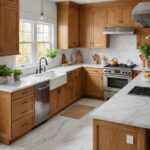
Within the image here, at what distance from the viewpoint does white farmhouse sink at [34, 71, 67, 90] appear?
4.62 metres

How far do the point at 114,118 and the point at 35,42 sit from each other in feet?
12.1

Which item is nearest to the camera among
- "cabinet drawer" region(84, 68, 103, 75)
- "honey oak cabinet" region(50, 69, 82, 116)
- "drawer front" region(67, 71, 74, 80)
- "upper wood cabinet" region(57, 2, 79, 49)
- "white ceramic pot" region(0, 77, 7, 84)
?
"white ceramic pot" region(0, 77, 7, 84)

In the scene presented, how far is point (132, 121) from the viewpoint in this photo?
78.8 inches

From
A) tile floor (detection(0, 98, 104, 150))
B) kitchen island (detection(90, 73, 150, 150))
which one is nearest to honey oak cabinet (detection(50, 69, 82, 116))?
tile floor (detection(0, 98, 104, 150))

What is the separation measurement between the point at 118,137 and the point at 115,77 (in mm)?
3802

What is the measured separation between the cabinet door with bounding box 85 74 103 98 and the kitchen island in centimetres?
364

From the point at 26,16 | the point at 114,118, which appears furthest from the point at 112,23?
the point at 114,118

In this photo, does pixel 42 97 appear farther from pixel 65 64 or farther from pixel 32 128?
pixel 65 64

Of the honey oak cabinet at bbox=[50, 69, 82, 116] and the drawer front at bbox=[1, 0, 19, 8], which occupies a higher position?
the drawer front at bbox=[1, 0, 19, 8]

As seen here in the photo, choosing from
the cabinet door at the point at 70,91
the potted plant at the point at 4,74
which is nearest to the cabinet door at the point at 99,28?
the cabinet door at the point at 70,91

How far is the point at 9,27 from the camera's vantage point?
12.6ft

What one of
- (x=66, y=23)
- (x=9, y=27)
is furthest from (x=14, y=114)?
(x=66, y=23)

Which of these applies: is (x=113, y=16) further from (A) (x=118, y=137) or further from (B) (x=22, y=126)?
(A) (x=118, y=137)

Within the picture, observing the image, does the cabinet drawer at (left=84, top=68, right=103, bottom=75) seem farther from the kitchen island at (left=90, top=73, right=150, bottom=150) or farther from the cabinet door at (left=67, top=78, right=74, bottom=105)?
the kitchen island at (left=90, top=73, right=150, bottom=150)
